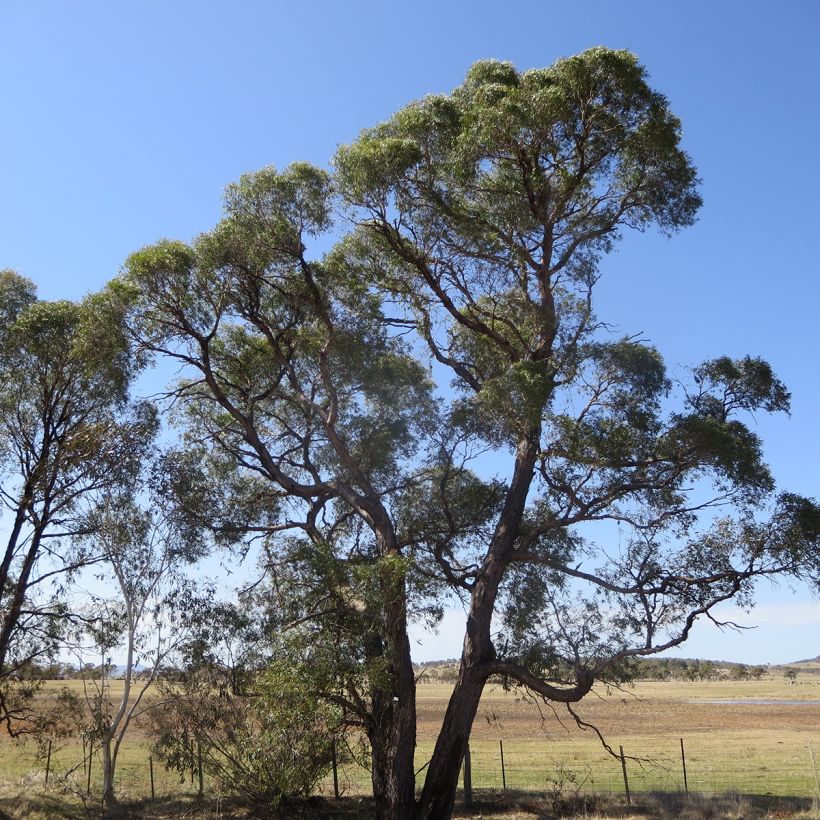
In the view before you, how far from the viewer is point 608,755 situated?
26406 millimetres

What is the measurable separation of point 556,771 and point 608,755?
573cm

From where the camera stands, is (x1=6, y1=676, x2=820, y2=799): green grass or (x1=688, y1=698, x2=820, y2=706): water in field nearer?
(x1=6, y1=676, x2=820, y2=799): green grass

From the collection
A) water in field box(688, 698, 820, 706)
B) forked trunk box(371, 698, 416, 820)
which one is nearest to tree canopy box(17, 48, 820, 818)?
forked trunk box(371, 698, 416, 820)

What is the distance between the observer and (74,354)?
16109mm

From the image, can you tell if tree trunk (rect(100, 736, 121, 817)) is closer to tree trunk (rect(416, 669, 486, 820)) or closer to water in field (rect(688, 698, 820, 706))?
tree trunk (rect(416, 669, 486, 820))

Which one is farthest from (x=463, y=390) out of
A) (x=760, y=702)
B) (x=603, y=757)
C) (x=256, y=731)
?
(x=760, y=702)

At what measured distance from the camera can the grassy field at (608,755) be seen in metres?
19.2

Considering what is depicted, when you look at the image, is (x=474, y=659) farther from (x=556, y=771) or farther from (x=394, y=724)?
(x=556, y=771)

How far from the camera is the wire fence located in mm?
18422

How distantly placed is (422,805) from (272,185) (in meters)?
10.5

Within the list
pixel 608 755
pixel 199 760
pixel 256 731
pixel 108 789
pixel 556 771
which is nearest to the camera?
pixel 256 731

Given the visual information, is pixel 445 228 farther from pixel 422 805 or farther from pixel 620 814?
pixel 620 814

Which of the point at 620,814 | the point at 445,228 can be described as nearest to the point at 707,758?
the point at 620,814

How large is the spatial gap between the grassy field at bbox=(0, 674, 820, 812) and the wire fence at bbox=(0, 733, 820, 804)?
0.10 ft
